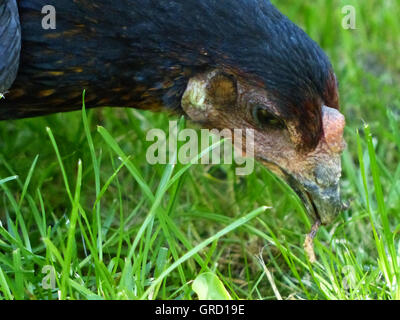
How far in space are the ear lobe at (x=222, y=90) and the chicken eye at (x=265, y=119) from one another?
0.09 m

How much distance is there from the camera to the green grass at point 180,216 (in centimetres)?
222

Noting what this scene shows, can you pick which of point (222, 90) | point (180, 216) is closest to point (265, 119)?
point (222, 90)

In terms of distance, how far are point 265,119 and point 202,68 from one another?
262 millimetres

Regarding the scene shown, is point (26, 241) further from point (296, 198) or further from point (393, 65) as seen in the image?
point (393, 65)

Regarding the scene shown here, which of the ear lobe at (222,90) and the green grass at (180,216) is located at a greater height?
the ear lobe at (222,90)

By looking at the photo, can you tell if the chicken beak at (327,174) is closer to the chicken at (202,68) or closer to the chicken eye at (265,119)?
the chicken at (202,68)

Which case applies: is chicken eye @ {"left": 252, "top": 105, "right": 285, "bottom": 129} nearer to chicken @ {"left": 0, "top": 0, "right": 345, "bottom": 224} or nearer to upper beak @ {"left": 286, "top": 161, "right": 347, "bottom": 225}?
chicken @ {"left": 0, "top": 0, "right": 345, "bottom": 224}

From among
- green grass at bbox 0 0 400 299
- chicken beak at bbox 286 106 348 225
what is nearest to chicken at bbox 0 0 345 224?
chicken beak at bbox 286 106 348 225

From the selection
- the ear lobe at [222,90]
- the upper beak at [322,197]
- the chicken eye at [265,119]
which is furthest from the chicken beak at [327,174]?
the ear lobe at [222,90]

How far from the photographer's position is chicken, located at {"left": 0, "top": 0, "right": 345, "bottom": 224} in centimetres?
240

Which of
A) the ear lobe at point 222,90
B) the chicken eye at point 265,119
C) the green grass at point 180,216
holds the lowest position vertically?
the green grass at point 180,216

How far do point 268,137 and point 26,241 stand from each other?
0.83m

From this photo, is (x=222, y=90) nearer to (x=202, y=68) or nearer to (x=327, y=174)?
(x=202, y=68)
